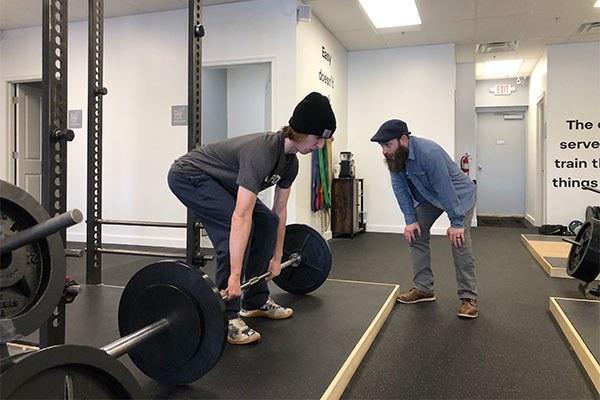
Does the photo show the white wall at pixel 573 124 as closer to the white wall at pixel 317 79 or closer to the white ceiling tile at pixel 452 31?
the white ceiling tile at pixel 452 31

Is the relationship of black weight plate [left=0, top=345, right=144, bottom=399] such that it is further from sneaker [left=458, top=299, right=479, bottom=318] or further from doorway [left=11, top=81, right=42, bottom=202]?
doorway [left=11, top=81, right=42, bottom=202]

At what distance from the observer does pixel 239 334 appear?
2074mm

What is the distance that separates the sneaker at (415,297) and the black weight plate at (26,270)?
2263 millimetres

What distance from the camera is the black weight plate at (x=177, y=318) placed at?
1546 mm

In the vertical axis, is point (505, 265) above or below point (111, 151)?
below

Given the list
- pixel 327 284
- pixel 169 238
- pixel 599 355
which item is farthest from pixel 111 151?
pixel 599 355

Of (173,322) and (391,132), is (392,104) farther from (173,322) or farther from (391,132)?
(173,322)

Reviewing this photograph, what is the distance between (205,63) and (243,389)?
435cm

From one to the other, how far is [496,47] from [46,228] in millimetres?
7396

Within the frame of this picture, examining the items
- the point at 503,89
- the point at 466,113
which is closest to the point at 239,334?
the point at 466,113

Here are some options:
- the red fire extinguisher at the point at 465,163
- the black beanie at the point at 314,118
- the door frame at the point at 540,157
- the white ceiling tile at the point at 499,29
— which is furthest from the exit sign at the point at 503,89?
the black beanie at the point at 314,118

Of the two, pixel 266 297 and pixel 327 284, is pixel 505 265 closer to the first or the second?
pixel 327 284

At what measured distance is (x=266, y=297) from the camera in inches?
96.1

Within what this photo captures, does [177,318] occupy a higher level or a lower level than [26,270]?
lower
